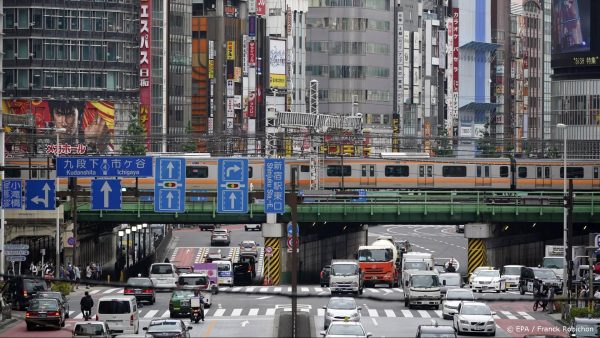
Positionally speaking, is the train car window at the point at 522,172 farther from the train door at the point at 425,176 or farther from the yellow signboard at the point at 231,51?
the yellow signboard at the point at 231,51

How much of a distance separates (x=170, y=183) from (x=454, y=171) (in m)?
46.9

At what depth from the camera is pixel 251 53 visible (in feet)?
561

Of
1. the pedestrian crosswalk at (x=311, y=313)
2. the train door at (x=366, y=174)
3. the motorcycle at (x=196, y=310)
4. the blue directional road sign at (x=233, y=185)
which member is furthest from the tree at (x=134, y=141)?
the motorcycle at (x=196, y=310)

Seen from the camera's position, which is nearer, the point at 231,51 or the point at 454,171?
the point at 454,171

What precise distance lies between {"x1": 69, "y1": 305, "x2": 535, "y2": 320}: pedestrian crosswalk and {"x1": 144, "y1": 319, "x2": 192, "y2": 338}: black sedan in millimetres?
14336

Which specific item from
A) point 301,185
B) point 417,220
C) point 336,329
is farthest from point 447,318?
point 301,185

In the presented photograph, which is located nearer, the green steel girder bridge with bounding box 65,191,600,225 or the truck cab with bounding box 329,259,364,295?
the truck cab with bounding box 329,259,364,295

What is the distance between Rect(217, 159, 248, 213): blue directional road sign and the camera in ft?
234

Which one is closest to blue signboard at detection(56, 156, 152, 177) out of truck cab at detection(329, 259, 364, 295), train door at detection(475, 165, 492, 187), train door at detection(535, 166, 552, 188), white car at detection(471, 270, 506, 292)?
truck cab at detection(329, 259, 364, 295)

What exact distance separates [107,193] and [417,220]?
3443cm

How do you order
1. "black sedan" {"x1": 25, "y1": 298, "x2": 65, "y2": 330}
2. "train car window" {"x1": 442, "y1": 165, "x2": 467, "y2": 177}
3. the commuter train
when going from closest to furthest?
"black sedan" {"x1": 25, "y1": 298, "x2": 65, "y2": 330} < the commuter train < "train car window" {"x1": 442, "y1": 165, "x2": 467, "y2": 177}

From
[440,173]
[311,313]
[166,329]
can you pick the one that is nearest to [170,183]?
[311,313]

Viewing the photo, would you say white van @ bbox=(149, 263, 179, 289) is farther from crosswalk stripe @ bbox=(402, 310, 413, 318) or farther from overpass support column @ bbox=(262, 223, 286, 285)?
overpass support column @ bbox=(262, 223, 286, 285)

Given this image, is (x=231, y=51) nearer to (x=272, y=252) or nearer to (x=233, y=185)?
(x=272, y=252)
